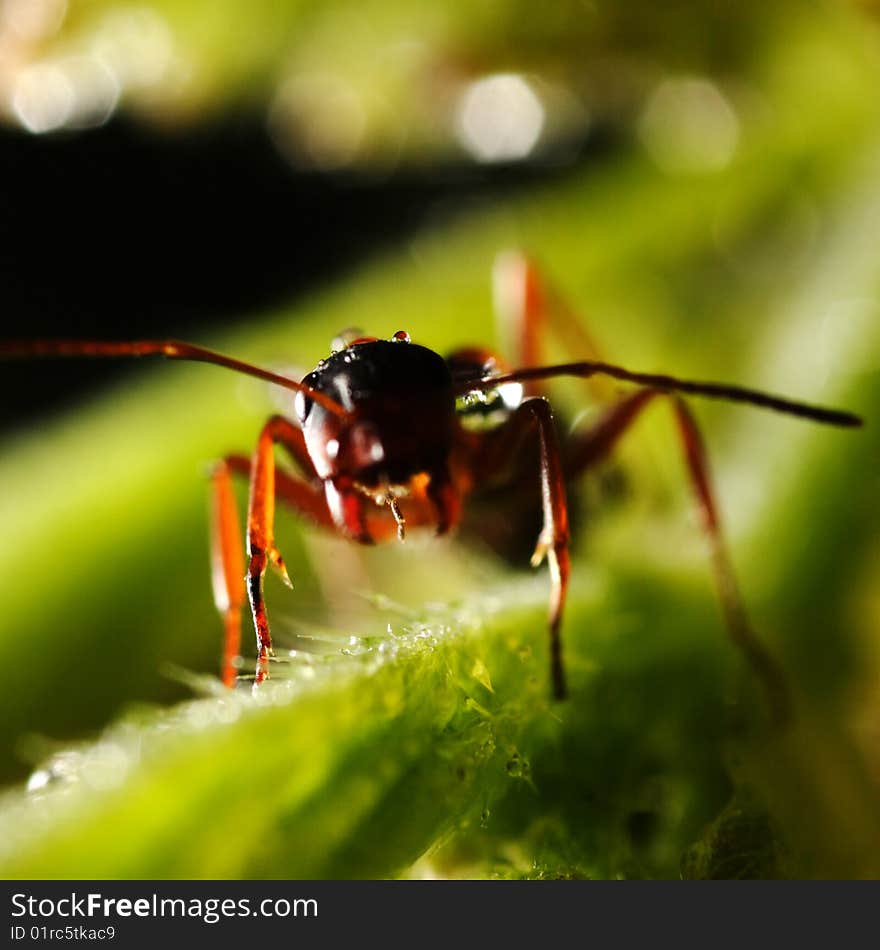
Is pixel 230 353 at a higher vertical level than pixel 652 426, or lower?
higher

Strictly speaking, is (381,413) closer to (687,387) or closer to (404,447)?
(404,447)

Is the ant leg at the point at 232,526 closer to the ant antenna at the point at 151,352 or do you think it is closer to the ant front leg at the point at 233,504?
the ant front leg at the point at 233,504

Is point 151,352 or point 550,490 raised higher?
point 151,352

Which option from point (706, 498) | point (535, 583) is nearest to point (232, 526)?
point (535, 583)

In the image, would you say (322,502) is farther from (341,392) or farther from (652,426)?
(652,426)

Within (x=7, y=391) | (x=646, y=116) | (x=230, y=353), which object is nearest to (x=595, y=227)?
(x=646, y=116)

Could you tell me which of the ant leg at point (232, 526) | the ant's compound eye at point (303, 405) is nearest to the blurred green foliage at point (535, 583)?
the ant leg at point (232, 526)

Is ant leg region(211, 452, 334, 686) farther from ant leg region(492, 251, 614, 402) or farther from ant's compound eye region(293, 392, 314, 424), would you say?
ant leg region(492, 251, 614, 402)

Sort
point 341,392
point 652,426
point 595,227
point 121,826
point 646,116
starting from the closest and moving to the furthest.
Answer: point 121,826, point 341,392, point 652,426, point 595,227, point 646,116
